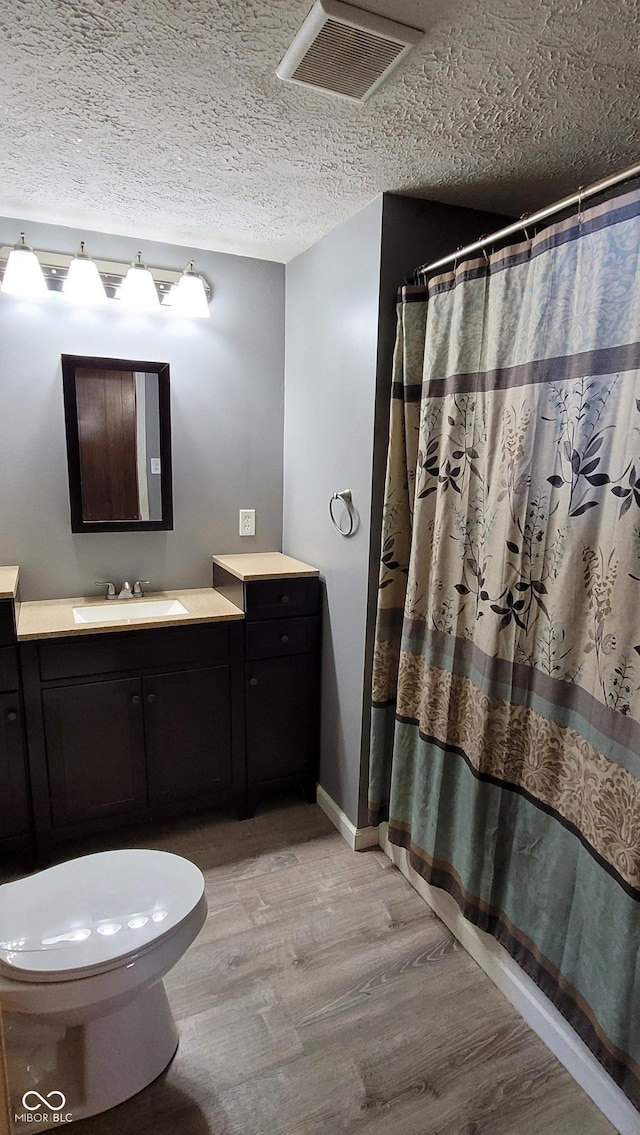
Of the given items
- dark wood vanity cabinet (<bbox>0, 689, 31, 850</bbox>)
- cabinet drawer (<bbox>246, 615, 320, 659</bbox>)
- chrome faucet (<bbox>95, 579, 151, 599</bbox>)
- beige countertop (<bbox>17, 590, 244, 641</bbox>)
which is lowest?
dark wood vanity cabinet (<bbox>0, 689, 31, 850</bbox>)

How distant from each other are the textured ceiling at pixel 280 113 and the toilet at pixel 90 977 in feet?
6.11

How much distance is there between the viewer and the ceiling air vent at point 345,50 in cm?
108

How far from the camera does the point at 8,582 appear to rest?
78.2 inches

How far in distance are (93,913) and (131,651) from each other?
2.98 ft

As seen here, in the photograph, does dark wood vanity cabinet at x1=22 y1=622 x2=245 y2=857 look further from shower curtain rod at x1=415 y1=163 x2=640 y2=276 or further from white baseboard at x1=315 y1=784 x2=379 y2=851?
shower curtain rod at x1=415 y1=163 x2=640 y2=276

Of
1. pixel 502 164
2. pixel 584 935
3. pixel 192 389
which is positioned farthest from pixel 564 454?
pixel 192 389

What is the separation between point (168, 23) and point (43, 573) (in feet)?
6.02

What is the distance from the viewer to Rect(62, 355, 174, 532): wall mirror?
7.56 ft

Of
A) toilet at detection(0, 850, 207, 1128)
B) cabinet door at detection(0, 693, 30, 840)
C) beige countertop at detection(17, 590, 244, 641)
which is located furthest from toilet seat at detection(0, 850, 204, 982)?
beige countertop at detection(17, 590, 244, 641)

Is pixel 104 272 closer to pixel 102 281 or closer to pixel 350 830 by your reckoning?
pixel 102 281

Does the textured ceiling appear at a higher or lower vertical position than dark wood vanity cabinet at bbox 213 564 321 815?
higher

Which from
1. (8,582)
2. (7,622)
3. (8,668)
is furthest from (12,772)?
(8,582)

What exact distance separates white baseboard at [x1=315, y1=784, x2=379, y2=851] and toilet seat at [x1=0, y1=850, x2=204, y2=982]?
2.87 ft

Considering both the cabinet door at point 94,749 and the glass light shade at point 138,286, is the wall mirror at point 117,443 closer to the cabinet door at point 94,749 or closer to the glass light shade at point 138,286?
the glass light shade at point 138,286
